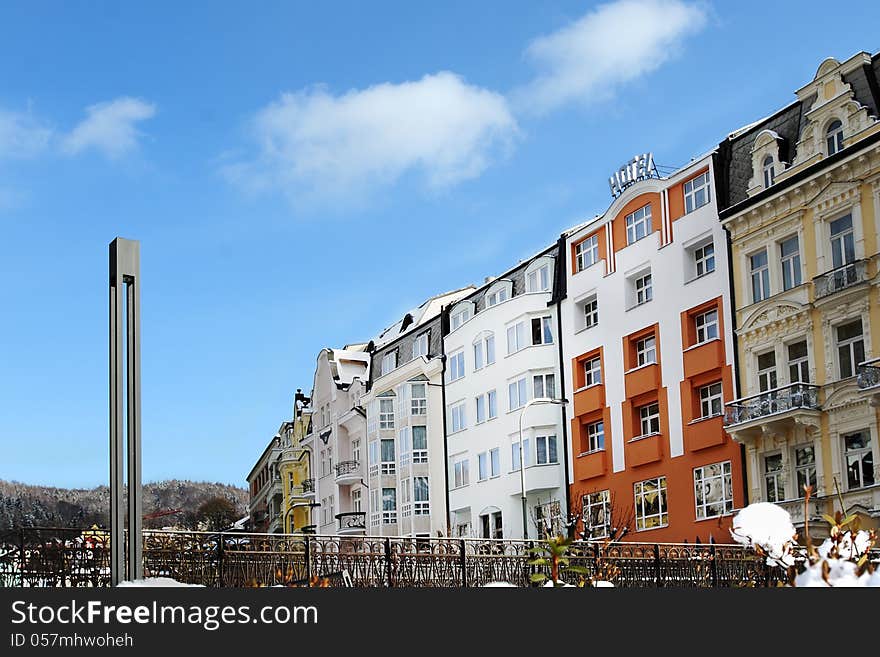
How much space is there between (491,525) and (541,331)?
28.4ft

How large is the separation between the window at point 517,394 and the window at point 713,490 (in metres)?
11.4

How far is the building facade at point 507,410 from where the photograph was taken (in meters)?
50.7

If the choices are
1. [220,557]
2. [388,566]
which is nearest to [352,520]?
[388,566]

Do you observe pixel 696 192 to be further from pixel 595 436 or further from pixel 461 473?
pixel 461 473

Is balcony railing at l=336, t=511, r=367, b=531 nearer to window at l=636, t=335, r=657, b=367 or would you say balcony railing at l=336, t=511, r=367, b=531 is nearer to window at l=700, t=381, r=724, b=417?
window at l=636, t=335, r=657, b=367

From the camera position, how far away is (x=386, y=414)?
66438 mm

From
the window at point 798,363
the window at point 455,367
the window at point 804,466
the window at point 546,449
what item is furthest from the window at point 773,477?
the window at point 455,367

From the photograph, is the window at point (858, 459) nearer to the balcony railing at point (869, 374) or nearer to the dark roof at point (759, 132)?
the balcony railing at point (869, 374)

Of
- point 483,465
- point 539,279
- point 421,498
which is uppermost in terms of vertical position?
point 539,279

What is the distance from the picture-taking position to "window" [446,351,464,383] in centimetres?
5869

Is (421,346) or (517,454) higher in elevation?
(421,346)

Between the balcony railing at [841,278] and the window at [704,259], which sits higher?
the window at [704,259]

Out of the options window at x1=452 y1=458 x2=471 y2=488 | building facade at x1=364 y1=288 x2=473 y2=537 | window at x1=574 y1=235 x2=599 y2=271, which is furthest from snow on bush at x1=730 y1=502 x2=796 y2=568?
building facade at x1=364 y1=288 x2=473 y2=537

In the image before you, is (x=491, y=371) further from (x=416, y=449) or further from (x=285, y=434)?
(x=285, y=434)
